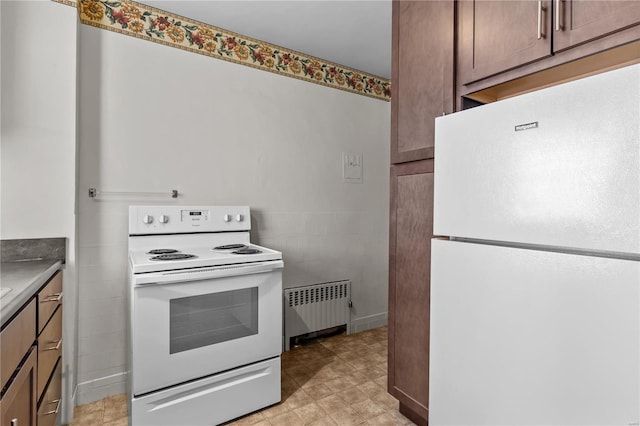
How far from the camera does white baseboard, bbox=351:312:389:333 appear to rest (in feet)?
10.0

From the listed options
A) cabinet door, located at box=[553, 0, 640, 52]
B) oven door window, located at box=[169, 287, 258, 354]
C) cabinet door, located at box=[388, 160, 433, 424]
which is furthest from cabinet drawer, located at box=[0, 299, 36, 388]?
cabinet door, located at box=[553, 0, 640, 52]

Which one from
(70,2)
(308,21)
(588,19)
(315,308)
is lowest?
(315,308)

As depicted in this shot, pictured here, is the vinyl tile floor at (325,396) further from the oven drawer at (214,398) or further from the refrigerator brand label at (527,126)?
the refrigerator brand label at (527,126)

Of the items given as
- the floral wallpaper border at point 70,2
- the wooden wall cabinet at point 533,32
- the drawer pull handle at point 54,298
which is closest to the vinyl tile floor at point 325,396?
the drawer pull handle at point 54,298

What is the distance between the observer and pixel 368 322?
3145 mm

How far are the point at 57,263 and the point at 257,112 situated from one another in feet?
5.03

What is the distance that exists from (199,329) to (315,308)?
1.27 m

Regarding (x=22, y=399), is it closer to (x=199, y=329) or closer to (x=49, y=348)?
(x=49, y=348)

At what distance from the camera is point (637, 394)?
0.72 metres

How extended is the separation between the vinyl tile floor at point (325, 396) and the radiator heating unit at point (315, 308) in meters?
0.15

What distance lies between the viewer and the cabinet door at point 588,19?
0.97 meters

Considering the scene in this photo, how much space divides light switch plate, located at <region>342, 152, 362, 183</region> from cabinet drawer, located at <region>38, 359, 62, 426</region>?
2.25 meters

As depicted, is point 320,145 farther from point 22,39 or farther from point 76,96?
point 22,39

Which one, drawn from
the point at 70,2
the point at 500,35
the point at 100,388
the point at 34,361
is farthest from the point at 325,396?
the point at 70,2
